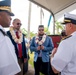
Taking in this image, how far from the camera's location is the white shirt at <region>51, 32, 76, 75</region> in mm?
1822

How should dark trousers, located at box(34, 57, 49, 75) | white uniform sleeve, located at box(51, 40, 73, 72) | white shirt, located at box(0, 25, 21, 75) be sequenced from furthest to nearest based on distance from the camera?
dark trousers, located at box(34, 57, 49, 75), white uniform sleeve, located at box(51, 40, 73, 72), white shirt, located at box(0, 25, 21, 75)

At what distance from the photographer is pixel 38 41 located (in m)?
4.52

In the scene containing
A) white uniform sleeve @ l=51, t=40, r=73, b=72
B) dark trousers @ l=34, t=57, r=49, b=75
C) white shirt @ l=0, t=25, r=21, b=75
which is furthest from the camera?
dark trousers @ l=34, t=57, r=49, b=75

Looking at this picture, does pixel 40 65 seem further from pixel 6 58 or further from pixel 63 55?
pixel 6 58

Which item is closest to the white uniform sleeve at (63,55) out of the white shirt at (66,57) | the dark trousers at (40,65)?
the white shirt at (66,57)

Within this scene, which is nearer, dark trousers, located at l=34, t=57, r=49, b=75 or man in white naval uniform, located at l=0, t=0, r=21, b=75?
man in white naval uniform, located at l=0, t=0, r=21, b=75

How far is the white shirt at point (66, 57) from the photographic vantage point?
182 cm

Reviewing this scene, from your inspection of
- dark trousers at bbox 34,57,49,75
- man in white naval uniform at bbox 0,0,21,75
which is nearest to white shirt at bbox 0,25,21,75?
man in white naval uniform at bbox 0,0,21,75

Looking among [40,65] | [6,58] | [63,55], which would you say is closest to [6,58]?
[6,58]

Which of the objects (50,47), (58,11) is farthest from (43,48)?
(58,11)

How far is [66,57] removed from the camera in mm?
1826

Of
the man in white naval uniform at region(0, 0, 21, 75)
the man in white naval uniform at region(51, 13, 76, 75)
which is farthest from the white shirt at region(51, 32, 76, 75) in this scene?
the man in white naval uniform at region(0, 0, 21, 75)

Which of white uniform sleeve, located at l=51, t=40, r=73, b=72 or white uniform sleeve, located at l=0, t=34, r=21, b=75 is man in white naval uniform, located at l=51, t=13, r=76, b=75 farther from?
white uniform sleeve, located at l=0, t=34, r=21, b=75

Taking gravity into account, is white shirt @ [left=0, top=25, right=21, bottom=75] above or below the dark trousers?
above
